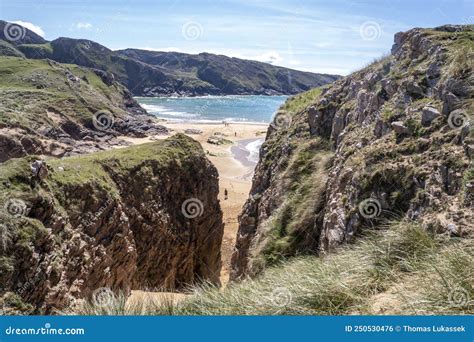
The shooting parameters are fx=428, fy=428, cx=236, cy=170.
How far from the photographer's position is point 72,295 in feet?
39.9

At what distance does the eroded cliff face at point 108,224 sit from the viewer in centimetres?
1097

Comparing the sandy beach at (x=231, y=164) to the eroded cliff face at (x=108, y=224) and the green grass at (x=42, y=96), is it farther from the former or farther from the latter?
the green grass at (x=42, y=96)

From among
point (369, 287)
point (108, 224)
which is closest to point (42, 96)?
point (108, 224)

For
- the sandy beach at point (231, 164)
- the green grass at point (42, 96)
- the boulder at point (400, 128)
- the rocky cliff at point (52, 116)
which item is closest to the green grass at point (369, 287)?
the boulder at point (400, 128)

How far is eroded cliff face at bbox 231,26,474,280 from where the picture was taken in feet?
25.4

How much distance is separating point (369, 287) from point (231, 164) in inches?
1931

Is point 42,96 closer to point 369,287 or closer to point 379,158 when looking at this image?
point 379,158

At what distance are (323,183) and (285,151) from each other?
3684 mm

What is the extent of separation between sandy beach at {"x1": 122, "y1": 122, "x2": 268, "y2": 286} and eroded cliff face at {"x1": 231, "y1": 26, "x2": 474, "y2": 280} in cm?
927

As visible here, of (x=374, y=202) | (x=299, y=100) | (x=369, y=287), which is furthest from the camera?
(x=299, y=100)

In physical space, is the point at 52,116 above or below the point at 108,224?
above

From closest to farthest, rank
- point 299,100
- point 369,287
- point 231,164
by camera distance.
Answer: point 369,287 → point 299,100 → point 231,164

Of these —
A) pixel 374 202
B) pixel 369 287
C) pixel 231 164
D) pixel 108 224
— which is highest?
pixel 374 202

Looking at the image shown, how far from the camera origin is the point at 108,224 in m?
15.3
